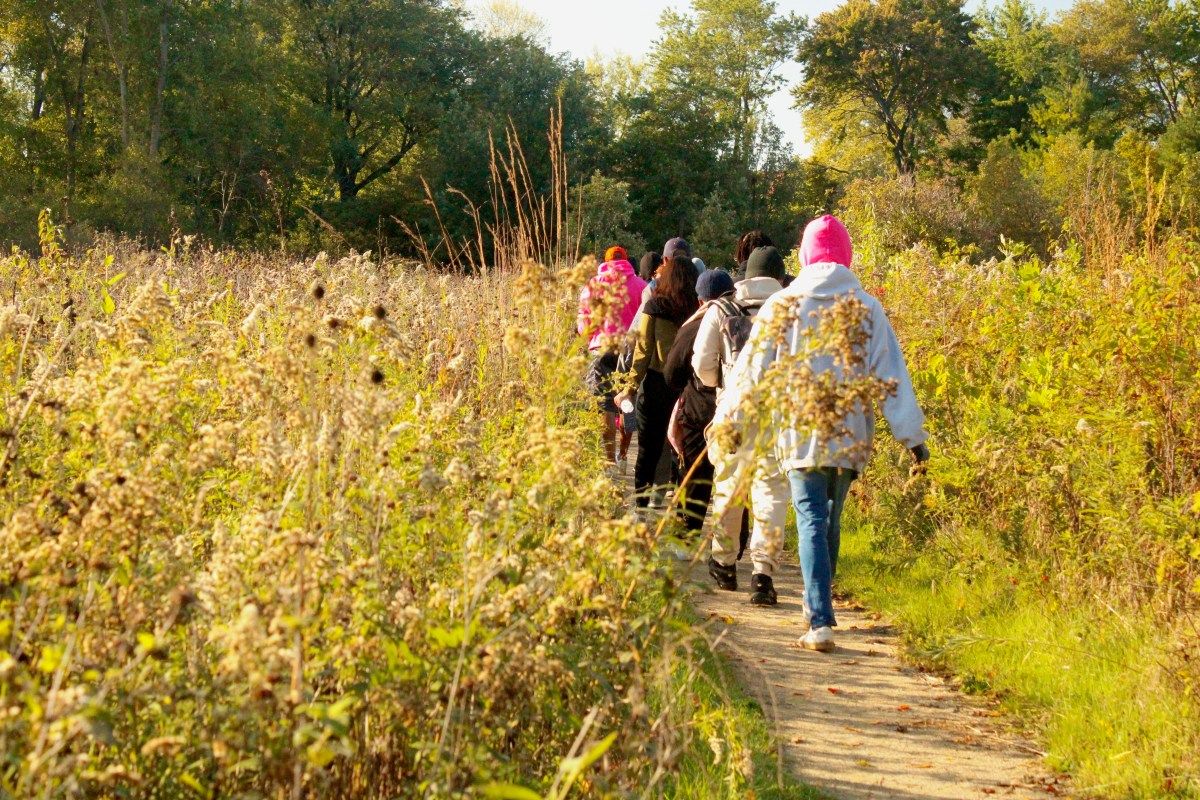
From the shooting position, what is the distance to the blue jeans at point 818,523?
6379 mm

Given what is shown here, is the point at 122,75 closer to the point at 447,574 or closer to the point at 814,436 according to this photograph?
the point at 814,436

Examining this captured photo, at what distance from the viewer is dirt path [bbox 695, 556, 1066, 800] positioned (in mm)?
4922

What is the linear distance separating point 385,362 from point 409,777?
299cm

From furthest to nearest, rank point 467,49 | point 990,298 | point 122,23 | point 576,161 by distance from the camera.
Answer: point 467,49 < point 576,161 < point 122,23 < point 990,298

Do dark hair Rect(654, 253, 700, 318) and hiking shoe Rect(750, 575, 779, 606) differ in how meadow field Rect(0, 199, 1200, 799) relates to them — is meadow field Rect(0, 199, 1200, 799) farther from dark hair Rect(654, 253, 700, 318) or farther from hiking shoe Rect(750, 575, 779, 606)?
dark hair Rect(654, 253, 700, 318)

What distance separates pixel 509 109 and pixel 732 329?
37570 mm

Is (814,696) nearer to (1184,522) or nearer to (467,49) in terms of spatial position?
(1184,522)

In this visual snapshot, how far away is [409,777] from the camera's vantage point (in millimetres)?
3025

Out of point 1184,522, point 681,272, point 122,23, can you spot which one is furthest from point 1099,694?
point 122,23

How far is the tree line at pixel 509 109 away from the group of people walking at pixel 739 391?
1173 cm

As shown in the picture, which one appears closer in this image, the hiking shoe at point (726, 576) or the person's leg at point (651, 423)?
the hiking shoe at point (726, 576)

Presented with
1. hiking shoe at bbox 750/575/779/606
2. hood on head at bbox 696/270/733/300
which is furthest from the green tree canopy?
hiking shoe at bbox 750/575/779/606

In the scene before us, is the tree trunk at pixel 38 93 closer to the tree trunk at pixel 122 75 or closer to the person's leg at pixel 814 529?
the tree trunk at pixel 122 75

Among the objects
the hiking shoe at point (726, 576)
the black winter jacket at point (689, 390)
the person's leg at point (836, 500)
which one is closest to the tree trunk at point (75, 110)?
the black winter jacket at point (689, 390)
